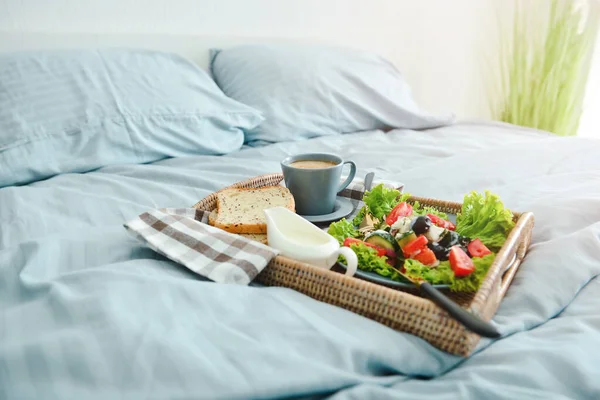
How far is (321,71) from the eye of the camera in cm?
160

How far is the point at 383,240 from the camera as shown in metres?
0.60

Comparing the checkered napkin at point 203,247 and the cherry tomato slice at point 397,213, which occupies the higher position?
the cherry tomato slice at point 397,213

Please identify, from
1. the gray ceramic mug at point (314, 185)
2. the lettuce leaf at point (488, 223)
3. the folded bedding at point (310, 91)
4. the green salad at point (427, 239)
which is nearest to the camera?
the green salad at point (427, 239)

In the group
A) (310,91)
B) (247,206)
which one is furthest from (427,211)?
(310,91)

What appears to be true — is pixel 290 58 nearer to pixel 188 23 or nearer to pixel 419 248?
pixel 188 23

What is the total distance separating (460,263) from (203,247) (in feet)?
1.09

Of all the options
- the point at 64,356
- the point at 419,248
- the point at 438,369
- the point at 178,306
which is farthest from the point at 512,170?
the point at 64,356

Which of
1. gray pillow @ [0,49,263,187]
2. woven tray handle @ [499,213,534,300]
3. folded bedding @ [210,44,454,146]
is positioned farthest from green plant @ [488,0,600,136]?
woven tray handle @ [499,213,534,300]

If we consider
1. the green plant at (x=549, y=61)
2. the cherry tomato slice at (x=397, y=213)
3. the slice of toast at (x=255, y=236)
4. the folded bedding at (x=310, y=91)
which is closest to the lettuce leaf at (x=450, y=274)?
the cherry tomato slice at (x=397, y=213)

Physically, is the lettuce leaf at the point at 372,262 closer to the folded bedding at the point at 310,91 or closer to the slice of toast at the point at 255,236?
the slice of toast at the point at 255,236

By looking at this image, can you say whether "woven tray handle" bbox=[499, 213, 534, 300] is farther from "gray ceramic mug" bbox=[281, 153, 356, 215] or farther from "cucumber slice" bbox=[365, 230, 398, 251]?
"gray ceramic mug" bbox=[281, 153, 356, 215]

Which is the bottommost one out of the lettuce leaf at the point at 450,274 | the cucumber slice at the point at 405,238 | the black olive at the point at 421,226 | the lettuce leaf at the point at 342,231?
the lettuce leaf at the point at 342,231

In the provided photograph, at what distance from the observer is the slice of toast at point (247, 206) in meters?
0.70

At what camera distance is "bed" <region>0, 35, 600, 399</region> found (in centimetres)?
42
